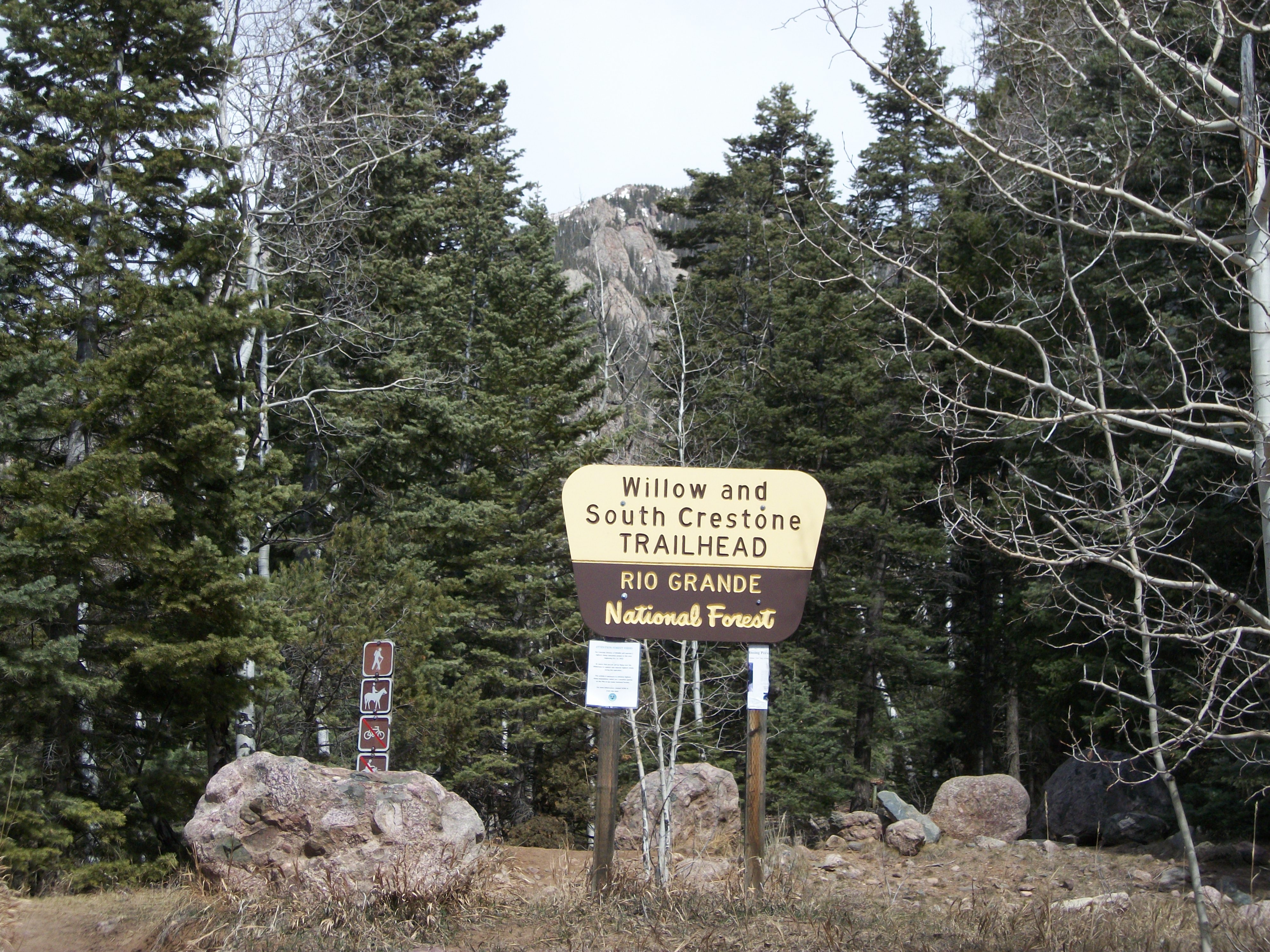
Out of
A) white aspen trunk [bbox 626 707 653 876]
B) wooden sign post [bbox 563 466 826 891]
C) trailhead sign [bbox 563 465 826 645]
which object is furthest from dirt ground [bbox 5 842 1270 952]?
trailhead sign [bbox 563 465 826 645]

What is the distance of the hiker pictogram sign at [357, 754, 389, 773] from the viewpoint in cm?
991

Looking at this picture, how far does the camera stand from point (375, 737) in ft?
32.9

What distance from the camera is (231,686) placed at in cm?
1214

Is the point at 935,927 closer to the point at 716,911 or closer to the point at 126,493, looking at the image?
the point at 716,911

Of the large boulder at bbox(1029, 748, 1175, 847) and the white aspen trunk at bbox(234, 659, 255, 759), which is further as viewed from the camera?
the large boulder at bbox(1029, 748, 1175, 847)

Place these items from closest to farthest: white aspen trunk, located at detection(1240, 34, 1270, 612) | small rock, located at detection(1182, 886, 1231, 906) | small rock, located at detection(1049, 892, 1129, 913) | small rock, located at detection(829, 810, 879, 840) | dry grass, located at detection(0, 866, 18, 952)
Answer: white aspen trunk, located at detection(1240, 34, 1270, 612) → dry grass, located at detection(0, 866, 18, 952) → small rock, located at detection(1049, 892, 1129, 913) → small rock, located at detection(1182, 886, 1231, 906) → small rock, located at detection(829, 810, 879, 840)

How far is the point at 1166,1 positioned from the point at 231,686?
437 inches

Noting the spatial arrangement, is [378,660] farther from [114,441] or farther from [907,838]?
[907,838]

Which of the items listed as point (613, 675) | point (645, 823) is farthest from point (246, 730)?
point (613, 675)

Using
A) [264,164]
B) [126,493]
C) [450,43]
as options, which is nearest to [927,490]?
[264,164]

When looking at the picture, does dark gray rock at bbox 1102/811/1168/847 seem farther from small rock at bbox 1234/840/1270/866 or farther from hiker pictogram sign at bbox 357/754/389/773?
hiker pictogram sign at bbox 357/754/389/773

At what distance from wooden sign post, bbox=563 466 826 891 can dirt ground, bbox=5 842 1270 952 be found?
1010 millimetres

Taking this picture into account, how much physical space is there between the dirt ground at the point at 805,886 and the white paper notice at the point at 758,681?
47.1 inches

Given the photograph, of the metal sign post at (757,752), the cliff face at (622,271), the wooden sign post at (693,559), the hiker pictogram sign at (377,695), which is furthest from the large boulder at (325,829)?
the cliff face at (622,271)
